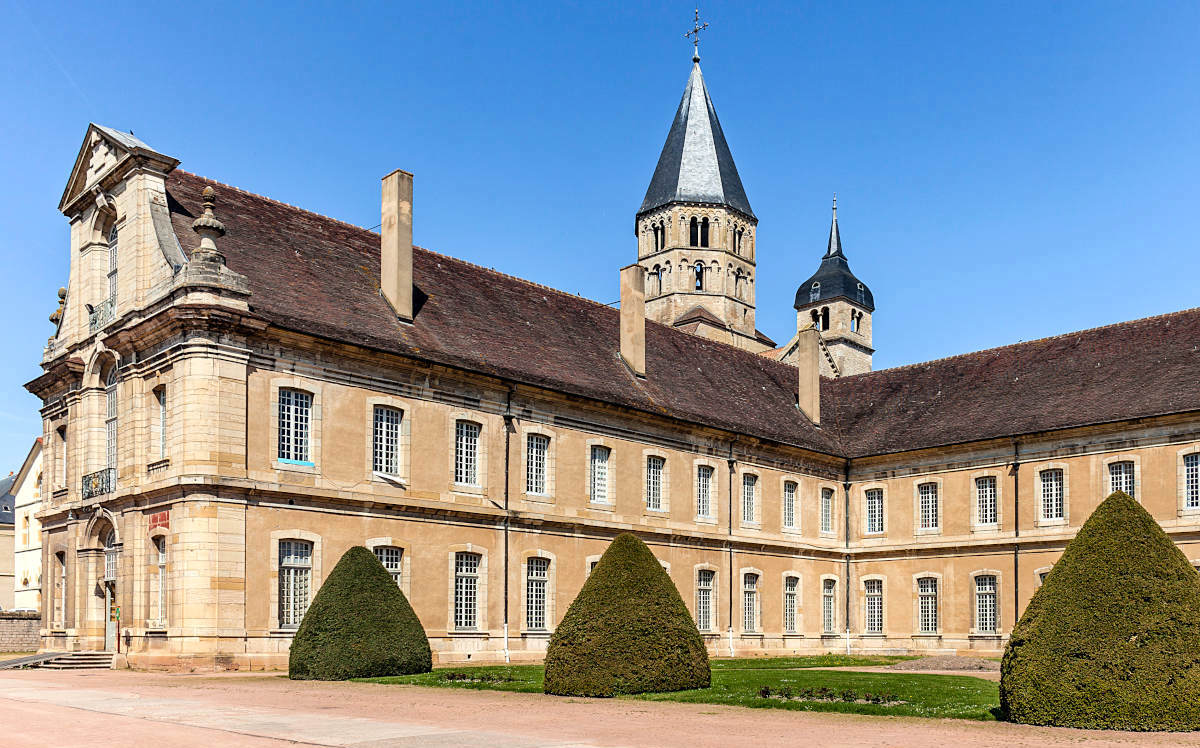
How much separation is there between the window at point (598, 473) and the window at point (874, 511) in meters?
10.6

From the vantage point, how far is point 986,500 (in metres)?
33.4

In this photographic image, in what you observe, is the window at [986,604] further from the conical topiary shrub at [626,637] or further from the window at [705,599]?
the conical topiary shrub at [626,637]

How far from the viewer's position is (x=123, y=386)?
2422 cm

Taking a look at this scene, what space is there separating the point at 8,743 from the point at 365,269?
1773cm

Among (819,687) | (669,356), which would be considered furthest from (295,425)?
(669,356)

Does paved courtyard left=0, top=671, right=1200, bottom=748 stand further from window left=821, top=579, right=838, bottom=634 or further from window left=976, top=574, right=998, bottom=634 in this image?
window left=821, top=579, right=838, bottom=634

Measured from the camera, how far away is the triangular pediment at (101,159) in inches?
963

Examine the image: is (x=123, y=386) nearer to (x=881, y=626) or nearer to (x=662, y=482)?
(x=662, y=482)

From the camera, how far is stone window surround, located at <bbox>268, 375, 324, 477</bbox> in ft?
75.0

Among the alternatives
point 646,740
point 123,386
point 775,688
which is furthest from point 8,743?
point 123,386

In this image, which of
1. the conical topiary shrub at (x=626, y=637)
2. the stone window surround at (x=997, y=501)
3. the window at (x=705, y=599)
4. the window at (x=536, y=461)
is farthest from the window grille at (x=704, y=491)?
the conical topiary shrub at (x=626, y=637)

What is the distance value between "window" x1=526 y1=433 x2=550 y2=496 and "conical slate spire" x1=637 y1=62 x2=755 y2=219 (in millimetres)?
40836

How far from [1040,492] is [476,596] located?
52.7ft

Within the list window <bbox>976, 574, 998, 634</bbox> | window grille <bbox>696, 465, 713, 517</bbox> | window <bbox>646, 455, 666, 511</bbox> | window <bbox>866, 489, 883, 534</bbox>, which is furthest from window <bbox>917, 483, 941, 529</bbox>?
window <bbox>646, 455, 666, 511</bbox>
